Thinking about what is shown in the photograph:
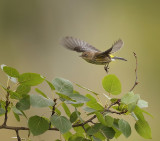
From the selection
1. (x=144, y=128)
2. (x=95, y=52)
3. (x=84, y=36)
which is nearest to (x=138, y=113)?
(x=144, y=128)

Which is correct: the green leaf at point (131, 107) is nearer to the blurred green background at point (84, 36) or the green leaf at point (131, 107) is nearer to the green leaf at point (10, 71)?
the green leaf at point (10, 71)

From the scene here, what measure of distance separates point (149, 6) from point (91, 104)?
2.05 m

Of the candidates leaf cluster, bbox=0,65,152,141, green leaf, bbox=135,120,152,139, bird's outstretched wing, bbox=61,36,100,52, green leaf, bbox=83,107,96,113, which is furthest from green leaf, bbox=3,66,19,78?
bird's outstretched wing, bbox=61,36,100,52

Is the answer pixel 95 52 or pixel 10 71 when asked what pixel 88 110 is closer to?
pixel 10 71

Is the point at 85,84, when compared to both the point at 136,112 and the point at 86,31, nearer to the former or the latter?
the point at 86,31

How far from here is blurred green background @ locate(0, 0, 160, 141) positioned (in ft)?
7.20

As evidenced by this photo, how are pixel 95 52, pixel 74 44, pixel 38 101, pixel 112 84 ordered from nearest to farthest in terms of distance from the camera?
pixel 38 101 < pixel 112 84 < pixel 95 52 < pixel 74 44

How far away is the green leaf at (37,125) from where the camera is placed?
48 cm

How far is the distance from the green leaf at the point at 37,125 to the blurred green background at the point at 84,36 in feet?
5.30

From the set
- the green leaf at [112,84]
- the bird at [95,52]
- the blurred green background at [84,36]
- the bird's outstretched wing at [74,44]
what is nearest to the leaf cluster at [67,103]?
the green leaf at [112,84]

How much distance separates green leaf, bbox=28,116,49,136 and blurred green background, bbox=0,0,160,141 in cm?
161

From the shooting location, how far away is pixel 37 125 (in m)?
0.49

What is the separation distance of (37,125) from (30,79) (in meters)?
0.07

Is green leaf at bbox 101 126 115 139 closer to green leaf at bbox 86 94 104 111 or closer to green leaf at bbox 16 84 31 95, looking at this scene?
green leaf at bbox 86 94 104 111
